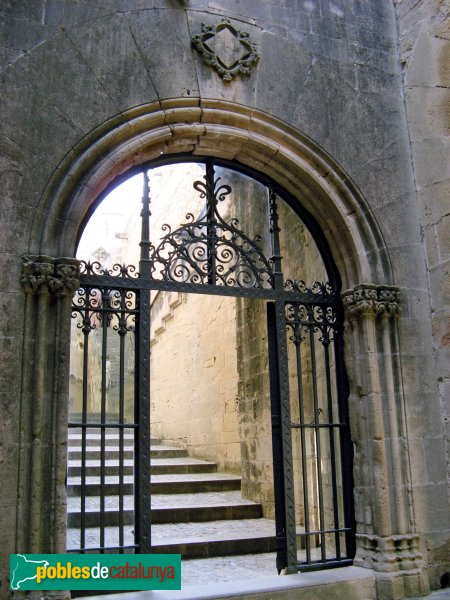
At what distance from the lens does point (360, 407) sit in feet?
16.3

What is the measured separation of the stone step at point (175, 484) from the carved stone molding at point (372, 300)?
364 centimetres

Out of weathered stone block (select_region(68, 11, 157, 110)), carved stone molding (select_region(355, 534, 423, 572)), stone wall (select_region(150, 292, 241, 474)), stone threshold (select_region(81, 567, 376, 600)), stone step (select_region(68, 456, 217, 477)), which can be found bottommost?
stone threshold (select_region(81, 567, 376, 600))

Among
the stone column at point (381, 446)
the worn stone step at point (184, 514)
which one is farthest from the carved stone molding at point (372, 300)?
the worn stone step at point (184, 514)

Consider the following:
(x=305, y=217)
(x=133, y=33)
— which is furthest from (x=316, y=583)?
(x=133, y=33)

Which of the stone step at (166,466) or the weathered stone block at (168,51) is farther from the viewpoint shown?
the stone step at (166,466)

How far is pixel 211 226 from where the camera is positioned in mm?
5070

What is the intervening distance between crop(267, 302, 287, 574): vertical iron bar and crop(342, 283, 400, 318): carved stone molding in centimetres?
65

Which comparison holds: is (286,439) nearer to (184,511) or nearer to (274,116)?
(184,511)

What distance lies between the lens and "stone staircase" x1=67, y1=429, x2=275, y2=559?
5.93 m

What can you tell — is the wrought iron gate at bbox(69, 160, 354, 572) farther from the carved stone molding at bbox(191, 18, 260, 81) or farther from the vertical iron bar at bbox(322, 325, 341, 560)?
the carved stone molding at bbox(191, 18, 260, 81)

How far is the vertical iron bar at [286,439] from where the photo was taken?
467 cm

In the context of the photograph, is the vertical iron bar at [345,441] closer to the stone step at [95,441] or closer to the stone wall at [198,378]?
the stone wall at [198,378]

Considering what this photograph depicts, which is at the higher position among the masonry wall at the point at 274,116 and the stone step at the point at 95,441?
the masonry wall at the point at 274,116

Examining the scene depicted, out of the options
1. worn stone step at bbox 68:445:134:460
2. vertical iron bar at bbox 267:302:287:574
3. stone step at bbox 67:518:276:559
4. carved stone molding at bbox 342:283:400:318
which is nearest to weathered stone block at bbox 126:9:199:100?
vertical iron bar at bbox 267:302:287:574
